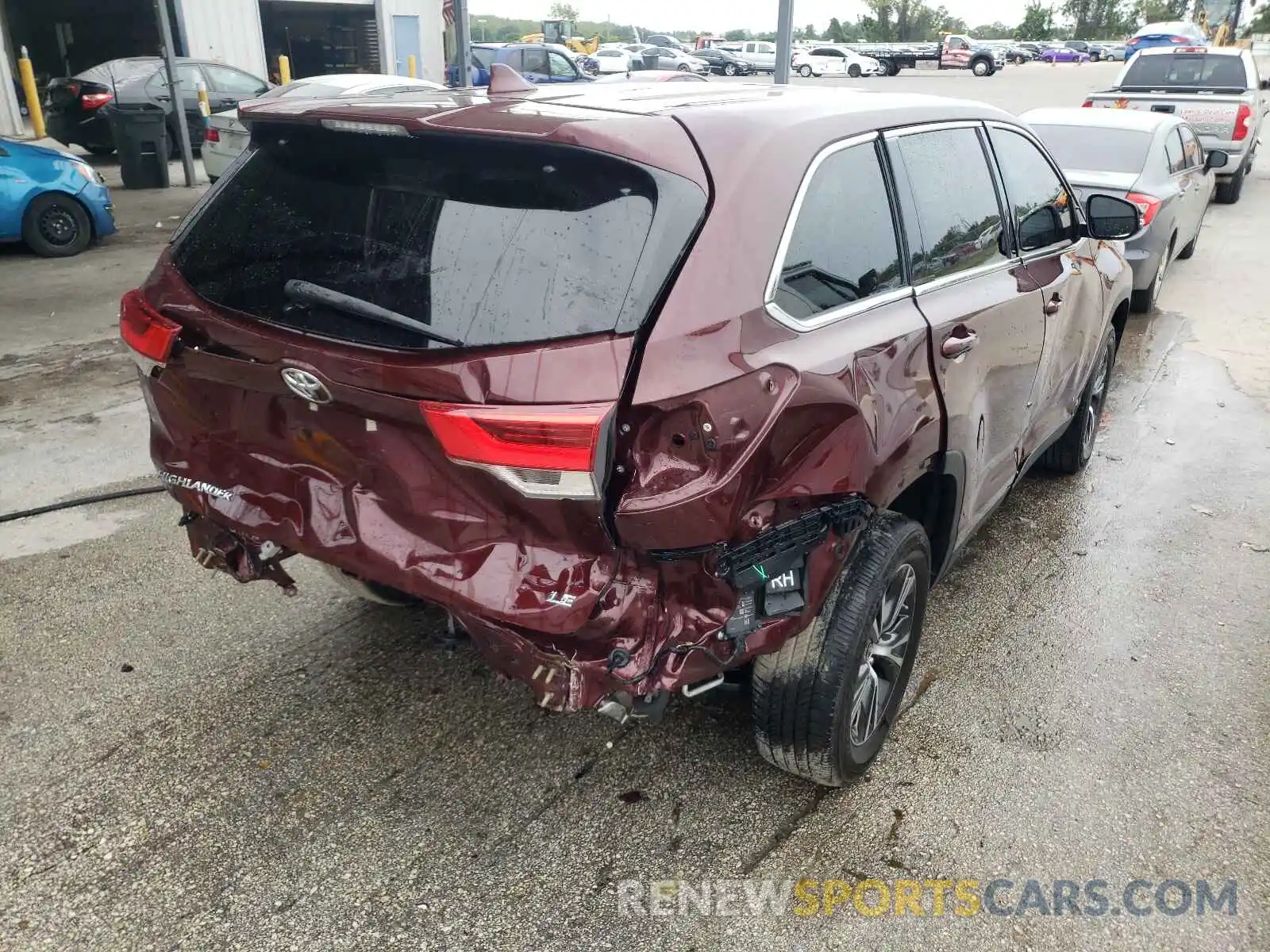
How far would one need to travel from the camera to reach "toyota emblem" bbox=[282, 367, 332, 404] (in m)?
2.25

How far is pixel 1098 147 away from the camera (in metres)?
8.30

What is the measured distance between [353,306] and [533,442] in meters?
0.58

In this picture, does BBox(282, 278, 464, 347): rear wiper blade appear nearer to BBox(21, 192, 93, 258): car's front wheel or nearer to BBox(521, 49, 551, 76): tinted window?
BBox(21, 192, 93, 258): car's front wheel

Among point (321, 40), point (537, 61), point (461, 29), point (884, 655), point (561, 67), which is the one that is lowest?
point (884, 655)

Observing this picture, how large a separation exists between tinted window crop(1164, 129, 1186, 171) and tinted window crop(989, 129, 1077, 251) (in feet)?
17.5

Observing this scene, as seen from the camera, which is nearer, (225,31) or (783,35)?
(783,35)

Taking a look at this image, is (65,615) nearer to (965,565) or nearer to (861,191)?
(861,191)

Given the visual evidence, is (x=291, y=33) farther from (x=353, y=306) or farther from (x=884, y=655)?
(x=884, y=655)

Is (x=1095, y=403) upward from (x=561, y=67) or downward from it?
downward

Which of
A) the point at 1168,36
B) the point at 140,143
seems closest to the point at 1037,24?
the point at 1168,36

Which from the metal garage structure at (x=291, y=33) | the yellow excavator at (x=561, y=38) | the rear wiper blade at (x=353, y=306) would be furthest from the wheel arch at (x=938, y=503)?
the yellow excavator at (x=561, y=38)

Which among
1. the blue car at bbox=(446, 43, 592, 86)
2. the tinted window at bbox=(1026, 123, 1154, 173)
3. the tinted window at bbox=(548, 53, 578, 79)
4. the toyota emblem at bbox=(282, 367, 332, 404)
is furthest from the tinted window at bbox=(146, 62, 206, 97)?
the toyota emblem at bbox=(282, 367, 332, 404)

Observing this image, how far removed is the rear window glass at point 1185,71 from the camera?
14055mm

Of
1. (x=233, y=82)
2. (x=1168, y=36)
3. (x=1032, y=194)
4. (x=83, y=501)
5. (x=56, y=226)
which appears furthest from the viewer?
(x=1168, y=36)
